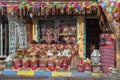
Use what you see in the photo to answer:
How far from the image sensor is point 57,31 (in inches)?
535

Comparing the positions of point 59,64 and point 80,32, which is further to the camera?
point 80,32

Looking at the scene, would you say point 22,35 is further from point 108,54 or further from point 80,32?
point 108,54

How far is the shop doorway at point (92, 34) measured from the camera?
13.5m

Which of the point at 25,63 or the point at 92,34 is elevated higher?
the point at 92,34

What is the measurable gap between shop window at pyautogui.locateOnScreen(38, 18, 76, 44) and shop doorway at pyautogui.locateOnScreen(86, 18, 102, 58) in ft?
1.68

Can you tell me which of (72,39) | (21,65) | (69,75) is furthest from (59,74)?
(72,39)

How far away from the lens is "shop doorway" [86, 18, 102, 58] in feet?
44.2

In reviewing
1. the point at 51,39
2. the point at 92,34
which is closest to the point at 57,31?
the point at 51,39

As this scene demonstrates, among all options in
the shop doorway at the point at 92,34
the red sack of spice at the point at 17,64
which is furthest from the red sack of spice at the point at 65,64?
the shop doorway at the point at 92,34

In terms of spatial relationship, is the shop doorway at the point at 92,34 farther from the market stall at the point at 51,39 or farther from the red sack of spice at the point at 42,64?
the red sack of spice at the point at 42,64

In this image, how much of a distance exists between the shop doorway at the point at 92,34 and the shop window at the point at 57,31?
51 cm

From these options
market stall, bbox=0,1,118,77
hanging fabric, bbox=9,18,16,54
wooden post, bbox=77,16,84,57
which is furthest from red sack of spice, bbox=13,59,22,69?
wooden post, bbox=77,16,84,57

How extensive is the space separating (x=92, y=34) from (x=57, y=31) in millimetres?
1251

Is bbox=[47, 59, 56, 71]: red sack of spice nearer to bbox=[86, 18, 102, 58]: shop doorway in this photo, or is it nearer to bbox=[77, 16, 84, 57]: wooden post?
bbox=[77, 16, 84, 57]: wooden post
